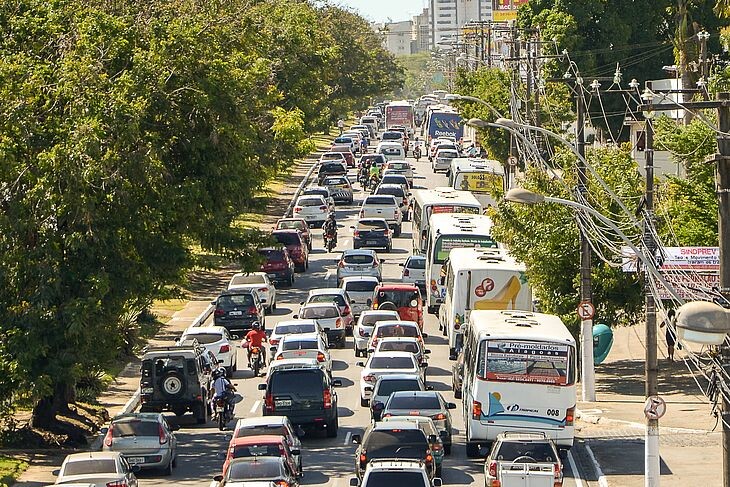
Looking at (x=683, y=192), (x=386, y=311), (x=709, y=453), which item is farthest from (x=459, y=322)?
(x=709, y=453)

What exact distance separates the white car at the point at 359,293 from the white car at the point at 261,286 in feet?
9.99

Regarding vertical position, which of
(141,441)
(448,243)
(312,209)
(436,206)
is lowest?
(312,209)

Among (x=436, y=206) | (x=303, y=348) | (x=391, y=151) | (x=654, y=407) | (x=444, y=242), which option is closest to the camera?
(x=654, y=407)

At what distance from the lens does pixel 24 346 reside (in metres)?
33.0

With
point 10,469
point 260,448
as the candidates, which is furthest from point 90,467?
point 10,469

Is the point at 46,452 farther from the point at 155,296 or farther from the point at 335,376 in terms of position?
the point at 335,376

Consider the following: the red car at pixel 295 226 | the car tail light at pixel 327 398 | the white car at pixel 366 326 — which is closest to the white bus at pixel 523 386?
the car tail light at pixel 327 398

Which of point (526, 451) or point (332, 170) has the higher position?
point (526, 451)

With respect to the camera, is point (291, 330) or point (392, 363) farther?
point (291, 330)

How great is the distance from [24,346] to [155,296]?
5526 millimetres

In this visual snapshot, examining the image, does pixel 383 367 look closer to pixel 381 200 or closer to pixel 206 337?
pixel 206 337

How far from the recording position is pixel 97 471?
27312 millimetres

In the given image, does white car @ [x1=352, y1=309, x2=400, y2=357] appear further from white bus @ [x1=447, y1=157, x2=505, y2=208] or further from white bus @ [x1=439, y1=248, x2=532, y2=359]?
white bus @ [x1=447, y1=157, x2=505, y2=208]

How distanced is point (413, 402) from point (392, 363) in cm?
642
